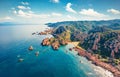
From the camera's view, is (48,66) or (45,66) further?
(48,66)

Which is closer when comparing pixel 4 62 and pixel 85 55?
pixel 4 62

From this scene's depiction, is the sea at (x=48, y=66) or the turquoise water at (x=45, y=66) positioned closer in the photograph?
the turquoise water at (x=45, y=66)

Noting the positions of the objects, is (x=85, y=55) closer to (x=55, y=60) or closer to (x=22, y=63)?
(x=55, y=60)

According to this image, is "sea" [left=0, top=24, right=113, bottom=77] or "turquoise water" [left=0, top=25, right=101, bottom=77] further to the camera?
"sea" [left=0, top=24, right=113, bottom=77]

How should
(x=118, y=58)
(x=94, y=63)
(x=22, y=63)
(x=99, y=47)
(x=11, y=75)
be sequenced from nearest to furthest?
(x=11, y=75), (x=22, y=63), (x=94, y=63), (x=118, y=58), (x=99, y=47)

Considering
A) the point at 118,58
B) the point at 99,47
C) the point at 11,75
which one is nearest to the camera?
the point at 11,75

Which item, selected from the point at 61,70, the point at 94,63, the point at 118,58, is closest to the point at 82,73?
the point at 61,70

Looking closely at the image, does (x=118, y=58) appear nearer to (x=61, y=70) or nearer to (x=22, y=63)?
(x=61, y=70)

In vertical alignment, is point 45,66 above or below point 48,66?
above

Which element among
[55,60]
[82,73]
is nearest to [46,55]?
[55,60]
